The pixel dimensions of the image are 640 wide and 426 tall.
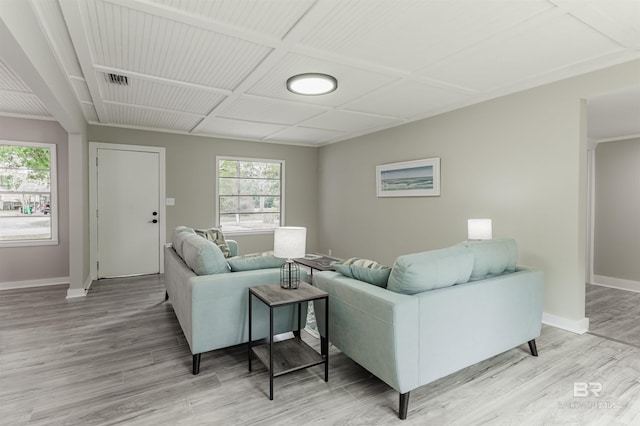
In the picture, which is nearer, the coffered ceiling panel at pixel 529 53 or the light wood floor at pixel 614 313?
the coffered ceiling panel at pixel 529 53

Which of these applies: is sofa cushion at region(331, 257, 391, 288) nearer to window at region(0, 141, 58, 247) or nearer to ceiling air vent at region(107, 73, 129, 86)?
ceiling air vent at region(107, 73, 129, 86)

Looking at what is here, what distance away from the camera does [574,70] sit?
2918 mm

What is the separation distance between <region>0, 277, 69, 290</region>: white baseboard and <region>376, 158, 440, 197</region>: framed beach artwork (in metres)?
4.79

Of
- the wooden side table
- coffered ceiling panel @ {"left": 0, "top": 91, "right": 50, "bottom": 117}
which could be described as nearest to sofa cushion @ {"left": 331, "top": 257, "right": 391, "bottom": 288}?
the wooden side table

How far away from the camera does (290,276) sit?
240 centimetres

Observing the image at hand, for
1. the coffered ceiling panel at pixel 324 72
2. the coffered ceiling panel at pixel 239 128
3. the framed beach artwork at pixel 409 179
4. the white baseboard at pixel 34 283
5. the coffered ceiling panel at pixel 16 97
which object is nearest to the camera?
the coffered ceiling panel at pixel 324 72

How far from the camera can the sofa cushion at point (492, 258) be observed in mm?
2332

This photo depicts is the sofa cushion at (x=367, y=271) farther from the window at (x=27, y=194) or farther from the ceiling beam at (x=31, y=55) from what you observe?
the window at (x=27, y=194)

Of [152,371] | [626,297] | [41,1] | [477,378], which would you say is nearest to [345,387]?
[477,378]

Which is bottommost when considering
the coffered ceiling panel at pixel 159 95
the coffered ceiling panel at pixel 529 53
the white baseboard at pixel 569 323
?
the white baseboard at pixel 569 323

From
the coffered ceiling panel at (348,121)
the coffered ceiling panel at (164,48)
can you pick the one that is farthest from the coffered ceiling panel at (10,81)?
the coffered ceiling panel at (348,121)

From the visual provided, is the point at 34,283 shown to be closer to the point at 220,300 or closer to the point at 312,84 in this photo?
the point at 220,300

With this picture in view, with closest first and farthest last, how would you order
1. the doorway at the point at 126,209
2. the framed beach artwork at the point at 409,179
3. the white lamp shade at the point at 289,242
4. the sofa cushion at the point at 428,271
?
the sofa cushion at the point at 428,271 → the white lamp shade at the point at 289,242 → the framed beach artwork at the point at 409,179 → the doorway at the point at 126,209

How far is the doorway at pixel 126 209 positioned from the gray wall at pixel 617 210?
6656mm
